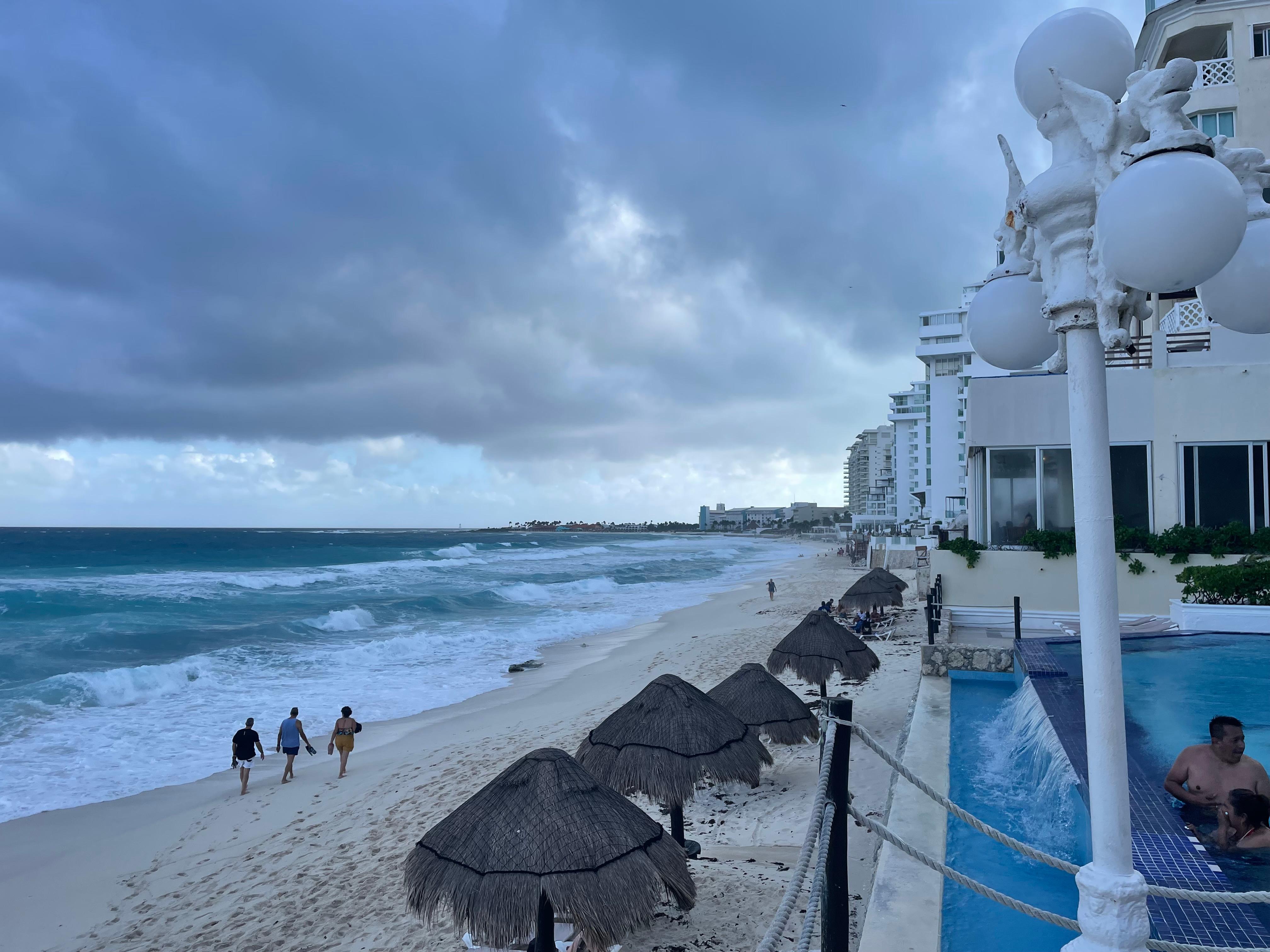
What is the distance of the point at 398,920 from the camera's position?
7.17 metres

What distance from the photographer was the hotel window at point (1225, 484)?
15.1 meters

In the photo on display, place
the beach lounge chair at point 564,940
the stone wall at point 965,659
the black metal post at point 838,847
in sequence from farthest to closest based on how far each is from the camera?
the stone wall at point 965,659 < the beach lounge chair at point 564,940 < the black metal post at point 838,847

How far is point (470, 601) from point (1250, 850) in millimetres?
36142

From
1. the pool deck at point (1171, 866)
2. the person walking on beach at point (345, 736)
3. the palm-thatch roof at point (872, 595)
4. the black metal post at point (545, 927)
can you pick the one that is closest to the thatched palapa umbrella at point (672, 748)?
the black metal post at point (545, 927)

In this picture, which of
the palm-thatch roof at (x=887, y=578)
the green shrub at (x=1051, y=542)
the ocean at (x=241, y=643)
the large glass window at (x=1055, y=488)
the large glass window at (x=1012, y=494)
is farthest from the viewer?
the palm-thatch roof at (x=887, y=578)

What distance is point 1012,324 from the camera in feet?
11.0

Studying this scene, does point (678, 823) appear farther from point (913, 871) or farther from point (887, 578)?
point (887, 578)

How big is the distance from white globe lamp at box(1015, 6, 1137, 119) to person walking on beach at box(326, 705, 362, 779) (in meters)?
12.7

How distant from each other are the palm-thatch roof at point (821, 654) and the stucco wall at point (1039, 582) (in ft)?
16.0

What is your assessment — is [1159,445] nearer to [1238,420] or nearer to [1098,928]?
[1238,420]

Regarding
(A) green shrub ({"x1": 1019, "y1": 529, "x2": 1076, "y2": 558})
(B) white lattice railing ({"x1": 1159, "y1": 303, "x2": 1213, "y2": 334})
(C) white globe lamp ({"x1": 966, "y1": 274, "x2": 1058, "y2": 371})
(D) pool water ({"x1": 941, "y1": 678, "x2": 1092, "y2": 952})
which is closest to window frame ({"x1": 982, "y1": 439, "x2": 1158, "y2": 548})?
(A) green shrub ({"x1": 1019, "y1": 529, "x2": 1076, "y2": 558})

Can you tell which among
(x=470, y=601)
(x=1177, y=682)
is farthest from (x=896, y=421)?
(x=1177, y=682)

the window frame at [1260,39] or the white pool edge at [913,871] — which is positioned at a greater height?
the window frame at [1260,39]

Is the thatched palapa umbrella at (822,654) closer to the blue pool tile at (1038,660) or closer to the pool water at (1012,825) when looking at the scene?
the blue pool tile at (1038,660)
